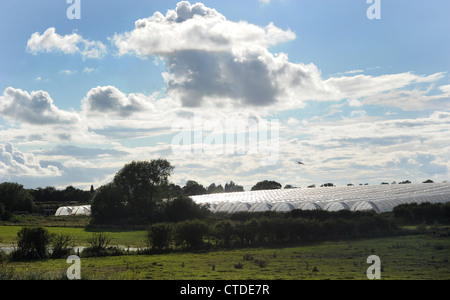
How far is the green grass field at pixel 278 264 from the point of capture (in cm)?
2116

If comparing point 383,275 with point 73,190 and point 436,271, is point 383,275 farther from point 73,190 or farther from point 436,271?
point 73,190

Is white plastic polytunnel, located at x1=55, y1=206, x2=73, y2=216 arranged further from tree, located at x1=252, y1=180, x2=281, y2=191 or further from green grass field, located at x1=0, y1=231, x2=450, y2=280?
green grass field, located at x1=0, y1=231, x2=450, y2=280

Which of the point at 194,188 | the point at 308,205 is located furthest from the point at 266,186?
the point at 308,205

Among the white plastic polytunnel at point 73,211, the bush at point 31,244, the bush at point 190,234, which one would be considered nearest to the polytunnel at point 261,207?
the bush at point 190,234

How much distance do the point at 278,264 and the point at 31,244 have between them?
61.5 feet

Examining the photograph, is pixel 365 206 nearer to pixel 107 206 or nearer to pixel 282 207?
pixel 282 207

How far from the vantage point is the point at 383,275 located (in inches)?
819

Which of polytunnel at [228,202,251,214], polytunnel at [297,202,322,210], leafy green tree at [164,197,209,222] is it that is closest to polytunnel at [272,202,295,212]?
polytunnel at [297,202,322,210]

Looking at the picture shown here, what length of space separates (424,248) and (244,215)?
97.9 feet

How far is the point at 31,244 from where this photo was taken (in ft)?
103

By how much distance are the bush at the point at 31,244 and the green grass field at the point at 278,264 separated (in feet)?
7.86
